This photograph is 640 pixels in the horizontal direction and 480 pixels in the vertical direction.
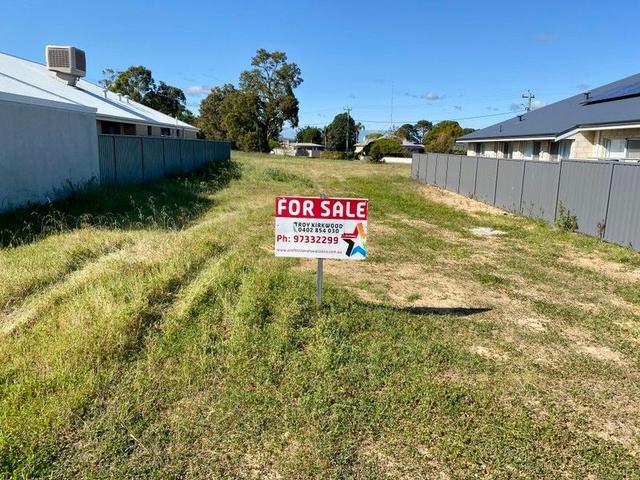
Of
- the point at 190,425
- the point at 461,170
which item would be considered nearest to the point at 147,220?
the point at 190,425

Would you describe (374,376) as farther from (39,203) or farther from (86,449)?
(39,203)

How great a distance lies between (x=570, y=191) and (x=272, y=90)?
192 ft

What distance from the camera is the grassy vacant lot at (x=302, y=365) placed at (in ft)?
9.57

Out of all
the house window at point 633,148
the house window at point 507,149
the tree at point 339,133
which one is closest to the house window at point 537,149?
the house window at point 507,149

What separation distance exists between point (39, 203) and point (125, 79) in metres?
50.6

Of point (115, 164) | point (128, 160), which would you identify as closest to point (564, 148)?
point (128, 160)

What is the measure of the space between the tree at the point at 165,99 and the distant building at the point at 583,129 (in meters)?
43.0

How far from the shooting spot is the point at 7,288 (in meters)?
5.24

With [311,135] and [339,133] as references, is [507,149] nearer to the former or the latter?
[339,133]

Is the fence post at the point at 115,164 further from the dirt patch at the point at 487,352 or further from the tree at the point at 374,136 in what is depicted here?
the tree at the point at 374,136

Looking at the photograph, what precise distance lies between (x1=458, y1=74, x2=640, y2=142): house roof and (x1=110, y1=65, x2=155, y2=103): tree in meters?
43.4

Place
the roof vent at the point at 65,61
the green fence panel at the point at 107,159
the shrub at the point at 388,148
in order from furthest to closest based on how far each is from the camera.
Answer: the shrub at the point at 388,148 < the roof vent at the point at 65,61 < the green fence panel at the point at 107,159

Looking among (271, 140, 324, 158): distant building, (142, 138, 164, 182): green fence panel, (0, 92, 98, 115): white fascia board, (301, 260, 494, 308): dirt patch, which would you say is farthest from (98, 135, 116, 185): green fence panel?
(271, 140, 324, 158): distant building

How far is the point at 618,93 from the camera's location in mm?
18625
